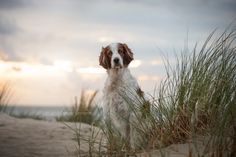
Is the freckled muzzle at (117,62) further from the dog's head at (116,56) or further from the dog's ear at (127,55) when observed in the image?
the dog's ear at (127,55)

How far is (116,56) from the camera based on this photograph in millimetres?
5676

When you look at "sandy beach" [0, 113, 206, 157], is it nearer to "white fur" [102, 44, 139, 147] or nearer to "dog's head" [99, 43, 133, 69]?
"white fur" [102, 44, 139, 147]

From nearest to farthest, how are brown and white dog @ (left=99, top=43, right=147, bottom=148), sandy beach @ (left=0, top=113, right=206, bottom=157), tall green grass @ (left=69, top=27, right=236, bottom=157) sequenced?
tall green grass @ (left=69, top=27, right=236, bottom=157), sandy beach @ (left=0, top=113, right=206, bottom=157), brown and white dog @ (left=99, top=43, right=147, bottom=148)

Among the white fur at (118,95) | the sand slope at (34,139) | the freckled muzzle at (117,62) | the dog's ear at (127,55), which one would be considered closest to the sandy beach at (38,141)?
the sand slope at (34,139)

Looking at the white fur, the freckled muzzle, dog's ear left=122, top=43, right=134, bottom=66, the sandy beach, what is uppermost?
Answer: dog's ear left=122, top=43, right=134, bottom=66

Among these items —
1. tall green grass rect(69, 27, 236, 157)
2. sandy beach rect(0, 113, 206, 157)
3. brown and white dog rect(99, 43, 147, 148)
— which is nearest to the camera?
tall green grass rect(69, 27, 236, 157)

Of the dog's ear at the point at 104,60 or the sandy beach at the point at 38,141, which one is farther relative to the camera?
the dog's ear at the point at 104,60

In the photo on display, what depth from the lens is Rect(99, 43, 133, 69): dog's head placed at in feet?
18.8

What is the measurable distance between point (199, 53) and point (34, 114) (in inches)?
299

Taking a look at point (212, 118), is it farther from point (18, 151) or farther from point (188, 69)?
point (18, 151)

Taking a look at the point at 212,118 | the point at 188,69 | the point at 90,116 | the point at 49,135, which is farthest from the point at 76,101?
the point at 212,118

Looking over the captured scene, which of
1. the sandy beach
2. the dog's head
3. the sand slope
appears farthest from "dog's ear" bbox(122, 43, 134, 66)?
the sand slope

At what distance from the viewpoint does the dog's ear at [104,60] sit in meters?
5.83

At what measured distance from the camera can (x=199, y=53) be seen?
15.4ft
